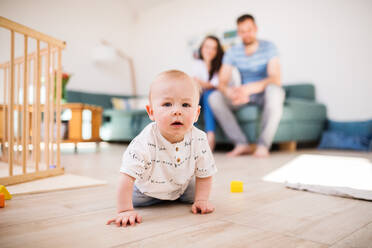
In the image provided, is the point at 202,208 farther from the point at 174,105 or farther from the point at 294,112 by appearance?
the point at 294,112

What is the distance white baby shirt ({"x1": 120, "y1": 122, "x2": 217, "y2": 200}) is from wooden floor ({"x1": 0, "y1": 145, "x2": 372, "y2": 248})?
0.25ft

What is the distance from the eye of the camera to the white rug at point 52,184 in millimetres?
1122

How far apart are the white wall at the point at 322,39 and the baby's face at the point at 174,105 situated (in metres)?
3.22

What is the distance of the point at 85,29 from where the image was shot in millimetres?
4836

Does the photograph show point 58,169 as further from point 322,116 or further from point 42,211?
point 322,116

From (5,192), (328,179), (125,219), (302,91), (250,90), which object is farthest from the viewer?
(302,91)

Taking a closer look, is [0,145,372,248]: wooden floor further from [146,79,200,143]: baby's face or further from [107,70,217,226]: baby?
[146,79,200,143]: baby's face

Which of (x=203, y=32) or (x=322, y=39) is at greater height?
(x=203, y=32)

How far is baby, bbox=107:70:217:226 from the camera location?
805 millimetres

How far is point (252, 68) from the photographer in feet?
9.35

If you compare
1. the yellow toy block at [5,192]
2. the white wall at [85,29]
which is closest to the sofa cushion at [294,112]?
the yellow toy block at [5,192]

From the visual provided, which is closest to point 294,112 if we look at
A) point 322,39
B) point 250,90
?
point 250,90

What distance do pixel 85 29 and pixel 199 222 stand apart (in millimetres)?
4678

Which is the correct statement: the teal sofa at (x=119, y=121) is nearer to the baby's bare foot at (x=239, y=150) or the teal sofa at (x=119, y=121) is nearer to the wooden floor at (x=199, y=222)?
the baby's bare foot at (x=239, y=150)
